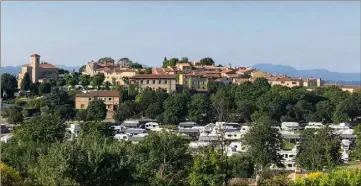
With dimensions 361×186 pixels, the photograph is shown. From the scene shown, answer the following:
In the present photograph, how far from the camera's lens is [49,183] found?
22.4ft

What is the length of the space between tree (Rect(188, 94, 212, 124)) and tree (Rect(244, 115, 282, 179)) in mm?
11738

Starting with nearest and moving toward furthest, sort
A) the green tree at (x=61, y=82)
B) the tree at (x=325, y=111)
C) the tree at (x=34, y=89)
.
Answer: the tree at (x=325, y=111)
the tree at (x=34, y=89)
the green tree at (x=61, y=82)

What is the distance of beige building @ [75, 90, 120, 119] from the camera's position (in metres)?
29.8

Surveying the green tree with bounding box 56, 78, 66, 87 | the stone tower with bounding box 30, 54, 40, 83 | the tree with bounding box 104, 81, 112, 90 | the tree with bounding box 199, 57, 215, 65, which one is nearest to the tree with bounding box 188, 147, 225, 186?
the tree with bounding box 104, 81, 112, 90

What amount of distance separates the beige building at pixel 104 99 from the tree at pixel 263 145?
49.1 ft

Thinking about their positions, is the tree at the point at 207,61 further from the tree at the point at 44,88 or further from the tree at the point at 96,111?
the tree at the point at 96,111

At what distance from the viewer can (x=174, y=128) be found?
998 inches

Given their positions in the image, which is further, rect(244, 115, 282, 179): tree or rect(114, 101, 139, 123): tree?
rect(114, 101, 139, 123): tree

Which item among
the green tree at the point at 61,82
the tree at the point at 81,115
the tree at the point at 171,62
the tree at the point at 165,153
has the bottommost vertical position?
the tree at the point at 81,115

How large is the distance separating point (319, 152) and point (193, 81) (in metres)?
21.5

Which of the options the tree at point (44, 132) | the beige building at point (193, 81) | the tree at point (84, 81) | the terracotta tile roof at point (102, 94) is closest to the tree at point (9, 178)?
the tree at point (44, 132)

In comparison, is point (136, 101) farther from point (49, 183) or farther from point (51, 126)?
point (49, 183)

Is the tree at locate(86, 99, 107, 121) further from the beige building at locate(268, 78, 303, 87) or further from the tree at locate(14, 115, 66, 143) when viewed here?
the beige building at locate(268, 78, 303, 87)

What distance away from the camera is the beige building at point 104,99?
97.8 feet
